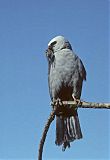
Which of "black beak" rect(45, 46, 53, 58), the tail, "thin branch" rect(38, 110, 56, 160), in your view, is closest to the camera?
"thin branch" rect(38, 110, 56, 160)

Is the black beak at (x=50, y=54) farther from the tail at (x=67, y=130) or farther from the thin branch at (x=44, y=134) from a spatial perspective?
the thin branch at (x=44, y=134)

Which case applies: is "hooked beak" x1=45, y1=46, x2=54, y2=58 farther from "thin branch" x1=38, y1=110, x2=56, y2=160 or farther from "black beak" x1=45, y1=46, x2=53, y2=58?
"thin branch" x1=38, y1=110, x2=56, y2=160

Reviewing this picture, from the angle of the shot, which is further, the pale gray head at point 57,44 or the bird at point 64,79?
the pale gray head at point 57,44

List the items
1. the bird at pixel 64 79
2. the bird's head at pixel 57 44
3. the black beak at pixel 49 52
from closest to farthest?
the bird at pixel 64 79 < the black beak at pixel 49 52 < the bird's head at pixel 57 44

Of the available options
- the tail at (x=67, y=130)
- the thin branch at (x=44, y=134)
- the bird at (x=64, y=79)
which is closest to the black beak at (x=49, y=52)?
the bird at (x=64, y=79)

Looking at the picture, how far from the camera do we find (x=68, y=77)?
5.11 m

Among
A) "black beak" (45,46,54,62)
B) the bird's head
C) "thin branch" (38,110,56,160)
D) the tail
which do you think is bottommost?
the tail

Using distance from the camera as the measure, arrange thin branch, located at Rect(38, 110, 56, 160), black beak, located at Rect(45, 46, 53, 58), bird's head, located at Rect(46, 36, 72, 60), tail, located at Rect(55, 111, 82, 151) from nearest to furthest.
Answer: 1. thin branch, located at Rect(38, 110, 56, 160)
2. tail, located at Rect(55, 111, 82, 151)
3. black beak, located at Rect(45, 46, 53, 58)
4. bird's head, located at Rect(46, 36, 72, 60)

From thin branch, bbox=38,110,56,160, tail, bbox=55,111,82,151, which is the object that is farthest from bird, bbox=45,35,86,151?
thin branch, bbox=38,110,56,160

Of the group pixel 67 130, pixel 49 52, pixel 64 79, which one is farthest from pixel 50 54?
pixel 67 130

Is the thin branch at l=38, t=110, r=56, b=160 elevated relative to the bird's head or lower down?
lower down

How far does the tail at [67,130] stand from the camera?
4.53m

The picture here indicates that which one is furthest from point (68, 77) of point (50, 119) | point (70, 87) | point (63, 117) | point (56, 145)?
point (50, 119)

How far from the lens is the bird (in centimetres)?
485
